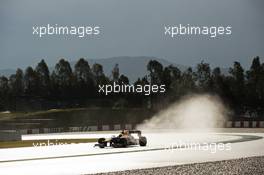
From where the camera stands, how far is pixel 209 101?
2975 inches

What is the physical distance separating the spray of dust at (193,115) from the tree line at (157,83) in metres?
1.25

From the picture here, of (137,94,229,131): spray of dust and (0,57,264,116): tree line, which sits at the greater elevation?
(0,57,264,116): tree line

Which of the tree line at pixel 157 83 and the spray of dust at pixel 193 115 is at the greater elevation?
the tree line at pixel 157 83

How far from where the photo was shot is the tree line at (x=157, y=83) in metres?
70.5

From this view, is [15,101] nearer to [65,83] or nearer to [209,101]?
[65,83]

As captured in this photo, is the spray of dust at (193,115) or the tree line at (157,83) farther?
the tree line at (157,83)

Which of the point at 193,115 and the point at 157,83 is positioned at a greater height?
the point at 157,83

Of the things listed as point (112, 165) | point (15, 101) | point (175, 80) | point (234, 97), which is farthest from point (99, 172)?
A: point (15, 101)

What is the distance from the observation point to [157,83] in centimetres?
7138

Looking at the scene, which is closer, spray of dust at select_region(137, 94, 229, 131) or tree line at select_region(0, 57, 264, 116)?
spray of dust at select_region(137, 94, 229, 131)

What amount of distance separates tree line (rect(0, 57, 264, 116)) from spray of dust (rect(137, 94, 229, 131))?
1.25 metres

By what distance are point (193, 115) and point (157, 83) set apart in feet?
19.3

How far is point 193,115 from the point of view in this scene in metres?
72.3

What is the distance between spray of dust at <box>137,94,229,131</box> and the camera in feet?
222
